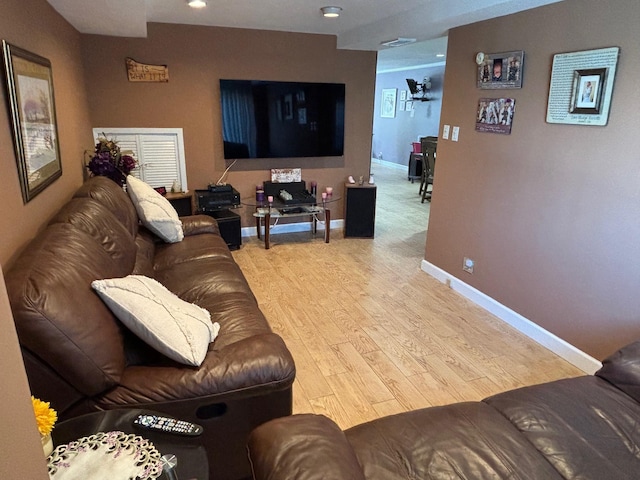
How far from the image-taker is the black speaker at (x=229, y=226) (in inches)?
168

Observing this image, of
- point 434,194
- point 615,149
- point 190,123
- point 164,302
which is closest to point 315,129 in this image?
point 190,123

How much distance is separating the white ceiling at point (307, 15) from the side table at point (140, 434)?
246 cm

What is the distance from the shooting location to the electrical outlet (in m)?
3.34

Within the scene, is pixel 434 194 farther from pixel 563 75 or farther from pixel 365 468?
pixel 365 468

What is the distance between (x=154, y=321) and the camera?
1505 mm

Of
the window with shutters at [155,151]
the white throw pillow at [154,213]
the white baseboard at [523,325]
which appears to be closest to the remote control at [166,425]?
the white throw pillow at [154,213]

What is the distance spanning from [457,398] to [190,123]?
11.6 feet

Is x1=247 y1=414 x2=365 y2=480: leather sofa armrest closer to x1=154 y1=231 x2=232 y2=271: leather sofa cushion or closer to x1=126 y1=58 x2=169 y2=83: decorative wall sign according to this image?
x1=154 y1=231 x2=232 y2=271: leather sofa cushion

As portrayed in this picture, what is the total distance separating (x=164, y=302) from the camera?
5.34 feet

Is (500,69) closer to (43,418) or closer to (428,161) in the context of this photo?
(43,418)

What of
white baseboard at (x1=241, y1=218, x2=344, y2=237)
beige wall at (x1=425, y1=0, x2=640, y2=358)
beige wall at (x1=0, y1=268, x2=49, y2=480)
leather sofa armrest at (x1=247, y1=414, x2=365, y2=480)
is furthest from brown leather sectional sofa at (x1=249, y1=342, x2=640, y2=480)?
white baseboard at (x1=241, y1=218, x2=344, y2=237)

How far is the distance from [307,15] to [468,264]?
2480mm

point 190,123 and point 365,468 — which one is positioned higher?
point 190,123

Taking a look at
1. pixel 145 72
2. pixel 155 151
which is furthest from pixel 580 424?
pixel 145 72
